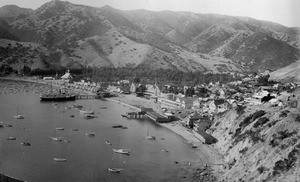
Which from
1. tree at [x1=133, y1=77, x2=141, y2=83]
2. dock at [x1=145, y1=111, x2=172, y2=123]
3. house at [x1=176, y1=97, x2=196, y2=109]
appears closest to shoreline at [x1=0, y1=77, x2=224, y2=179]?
dock at [x1=145, y1=111, x2=172, y2=123]

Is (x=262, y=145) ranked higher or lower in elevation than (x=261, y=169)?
higher

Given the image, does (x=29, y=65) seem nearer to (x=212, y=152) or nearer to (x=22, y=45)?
(x=22, y=45)

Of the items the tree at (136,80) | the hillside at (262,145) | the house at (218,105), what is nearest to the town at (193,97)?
the house at (218,105)

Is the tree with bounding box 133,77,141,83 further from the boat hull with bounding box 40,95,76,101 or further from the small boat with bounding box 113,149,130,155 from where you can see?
the small boat with bounding box 113,149,130,155

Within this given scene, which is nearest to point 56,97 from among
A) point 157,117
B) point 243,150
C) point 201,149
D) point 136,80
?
point 157,117

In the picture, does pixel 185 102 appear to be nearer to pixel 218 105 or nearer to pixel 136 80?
pixel 218 105
